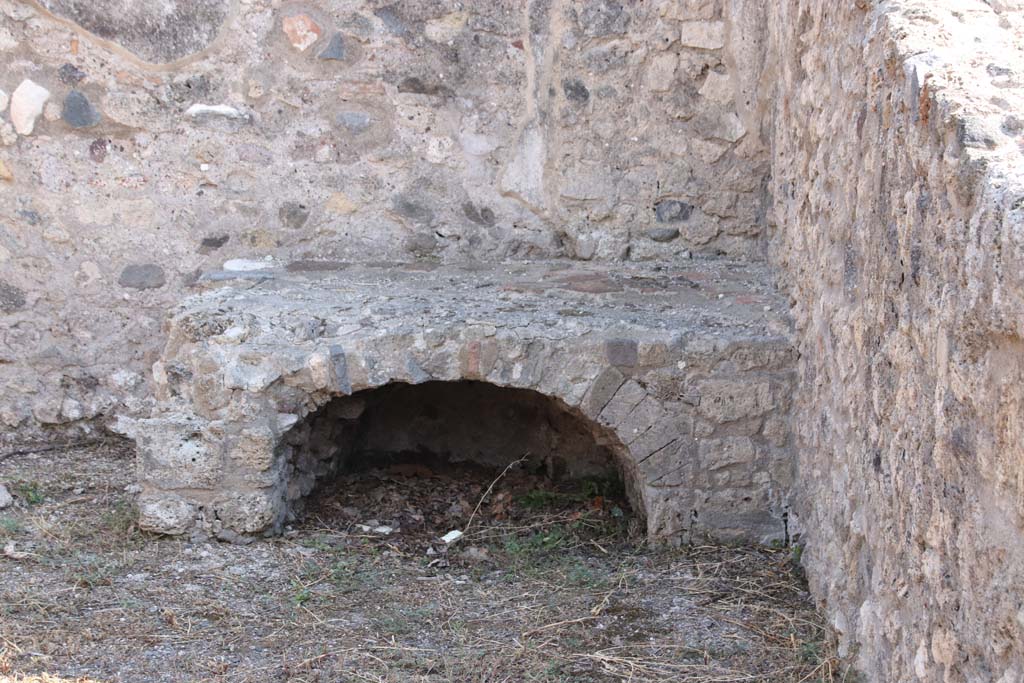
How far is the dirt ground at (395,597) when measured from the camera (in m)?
2.91

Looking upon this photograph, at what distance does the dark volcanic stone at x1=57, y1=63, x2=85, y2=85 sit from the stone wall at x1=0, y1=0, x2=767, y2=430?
1 centimetres

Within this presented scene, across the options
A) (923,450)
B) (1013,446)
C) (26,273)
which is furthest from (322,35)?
(1013,446)

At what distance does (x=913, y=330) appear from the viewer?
2242 mm

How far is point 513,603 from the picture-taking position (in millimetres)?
3305

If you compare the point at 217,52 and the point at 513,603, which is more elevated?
the point at 217,52

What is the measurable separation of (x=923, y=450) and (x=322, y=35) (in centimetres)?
297

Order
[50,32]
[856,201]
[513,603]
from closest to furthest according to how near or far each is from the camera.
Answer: [856,201], [513,603], [50,32]

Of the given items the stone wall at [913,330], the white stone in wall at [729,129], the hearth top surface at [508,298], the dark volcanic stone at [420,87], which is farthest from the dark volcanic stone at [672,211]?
the dark volcanic stone at [420,87]

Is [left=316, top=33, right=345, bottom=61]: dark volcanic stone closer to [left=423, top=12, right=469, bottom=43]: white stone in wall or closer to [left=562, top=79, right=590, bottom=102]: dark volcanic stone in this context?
[left=423, top=12, right=469, bottom=43]: white stone in wall

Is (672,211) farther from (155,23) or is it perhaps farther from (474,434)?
(155,23)

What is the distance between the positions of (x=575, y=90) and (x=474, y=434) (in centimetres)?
141

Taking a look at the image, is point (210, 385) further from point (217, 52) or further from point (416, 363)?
point (217, 52)

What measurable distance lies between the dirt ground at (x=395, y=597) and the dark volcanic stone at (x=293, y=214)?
41.9 inches

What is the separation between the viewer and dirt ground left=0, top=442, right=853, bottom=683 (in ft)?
9.53
